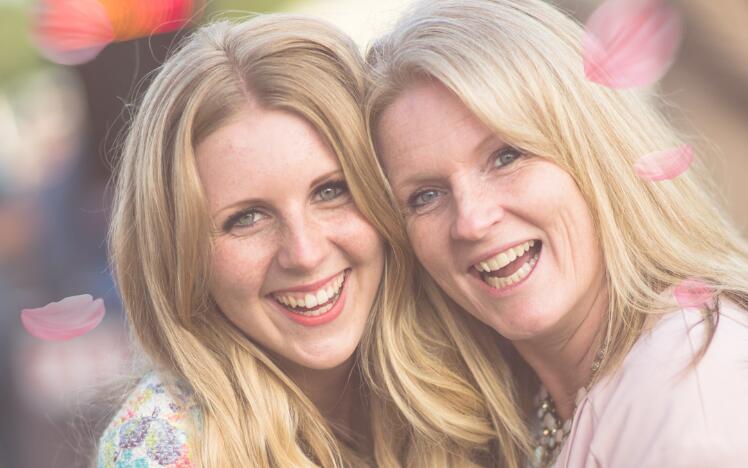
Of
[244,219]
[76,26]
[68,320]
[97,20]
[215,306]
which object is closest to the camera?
[244,219]

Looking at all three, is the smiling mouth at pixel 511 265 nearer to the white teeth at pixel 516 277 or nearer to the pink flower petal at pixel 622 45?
the white teeth at pixel 516 277

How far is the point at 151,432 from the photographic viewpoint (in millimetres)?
2660

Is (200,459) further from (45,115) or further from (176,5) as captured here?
(45,115)

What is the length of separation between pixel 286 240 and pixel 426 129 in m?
0.48

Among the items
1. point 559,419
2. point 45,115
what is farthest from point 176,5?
point 45,115

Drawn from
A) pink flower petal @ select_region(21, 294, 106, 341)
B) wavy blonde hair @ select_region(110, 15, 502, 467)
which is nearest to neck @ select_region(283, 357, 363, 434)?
wavy blonde hair @ select_region(110, 15, 502, 467)

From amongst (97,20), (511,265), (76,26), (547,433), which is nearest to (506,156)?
(511,265)

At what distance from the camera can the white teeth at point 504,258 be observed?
257cm

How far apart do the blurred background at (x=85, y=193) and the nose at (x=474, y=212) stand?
4.18 ft

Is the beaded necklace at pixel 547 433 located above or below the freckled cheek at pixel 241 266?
below

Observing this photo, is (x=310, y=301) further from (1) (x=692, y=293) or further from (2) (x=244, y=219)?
(1) (x=692, y=293)

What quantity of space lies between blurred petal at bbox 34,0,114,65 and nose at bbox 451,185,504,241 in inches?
121

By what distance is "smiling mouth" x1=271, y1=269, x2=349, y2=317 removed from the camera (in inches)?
107

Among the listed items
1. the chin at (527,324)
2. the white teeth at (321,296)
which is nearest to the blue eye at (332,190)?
the white teeth at (321,296)
